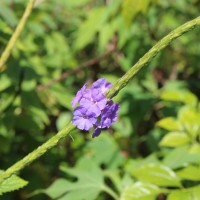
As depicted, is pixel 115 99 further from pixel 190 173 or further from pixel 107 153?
pixel 190 173

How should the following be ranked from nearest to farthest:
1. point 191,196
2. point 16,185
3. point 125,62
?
point 16,185 → point 191,196 → point 125,62

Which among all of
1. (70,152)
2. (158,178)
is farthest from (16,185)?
(70,152)

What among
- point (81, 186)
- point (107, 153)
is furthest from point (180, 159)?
point (107, 153)

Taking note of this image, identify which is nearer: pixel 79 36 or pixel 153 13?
pixel 79 36

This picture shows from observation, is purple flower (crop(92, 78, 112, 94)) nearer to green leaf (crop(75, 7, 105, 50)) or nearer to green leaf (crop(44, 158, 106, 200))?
green leaf (crop(44, 158, 106, 200))

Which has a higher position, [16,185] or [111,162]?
[111,162]

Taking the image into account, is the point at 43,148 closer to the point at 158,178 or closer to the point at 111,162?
the point at 158,178

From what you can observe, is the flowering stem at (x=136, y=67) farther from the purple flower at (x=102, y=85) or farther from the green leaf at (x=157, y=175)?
the green leaf at (x=157, y=175)
